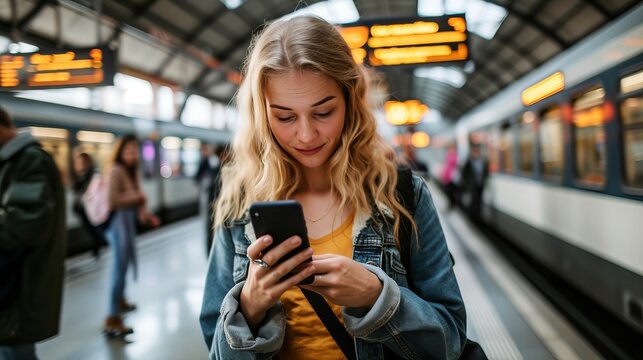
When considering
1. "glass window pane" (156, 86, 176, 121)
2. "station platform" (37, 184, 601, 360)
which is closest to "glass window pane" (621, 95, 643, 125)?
"station platform" (37, 184, 601, 360)

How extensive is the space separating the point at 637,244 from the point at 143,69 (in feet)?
43.9

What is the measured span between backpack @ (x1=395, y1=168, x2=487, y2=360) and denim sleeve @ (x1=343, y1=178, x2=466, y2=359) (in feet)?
0.05

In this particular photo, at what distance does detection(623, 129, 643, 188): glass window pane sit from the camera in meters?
3.58

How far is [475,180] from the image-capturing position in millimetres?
9578

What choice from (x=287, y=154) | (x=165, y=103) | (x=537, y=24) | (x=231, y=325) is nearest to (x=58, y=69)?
(x=287, y=154)

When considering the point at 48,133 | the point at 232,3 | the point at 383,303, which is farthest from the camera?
the point at 232,3

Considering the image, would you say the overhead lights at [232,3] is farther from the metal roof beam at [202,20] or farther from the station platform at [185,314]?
the station platform at [185,314]

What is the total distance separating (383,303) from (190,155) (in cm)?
1273

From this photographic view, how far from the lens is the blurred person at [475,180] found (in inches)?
375

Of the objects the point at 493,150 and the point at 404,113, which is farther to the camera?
the point at 404,113

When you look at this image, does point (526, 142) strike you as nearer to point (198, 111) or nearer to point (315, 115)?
point (315, 115)

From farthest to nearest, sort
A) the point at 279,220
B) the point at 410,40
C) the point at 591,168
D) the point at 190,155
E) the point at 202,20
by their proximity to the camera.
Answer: the point at 190,155
the point at 202,20
the point at 410,40
the point at 591,168
the point at 279,220

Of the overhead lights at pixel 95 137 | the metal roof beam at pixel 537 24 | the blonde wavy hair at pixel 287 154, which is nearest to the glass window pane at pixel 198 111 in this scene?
the overhead lights at pixel 95 137

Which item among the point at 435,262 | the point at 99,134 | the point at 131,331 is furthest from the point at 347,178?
the point at 99,134
